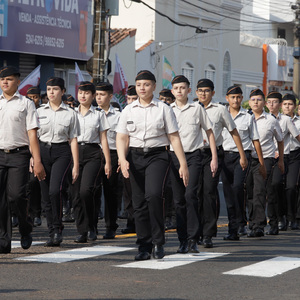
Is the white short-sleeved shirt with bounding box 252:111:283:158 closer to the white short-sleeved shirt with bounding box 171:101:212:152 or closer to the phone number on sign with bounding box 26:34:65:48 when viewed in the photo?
the white short-sleeved shirt with bounding box 171:101:212:152

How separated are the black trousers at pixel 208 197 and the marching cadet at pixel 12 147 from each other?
88.4 inches

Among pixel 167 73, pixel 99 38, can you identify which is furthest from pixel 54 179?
pixel 167 73

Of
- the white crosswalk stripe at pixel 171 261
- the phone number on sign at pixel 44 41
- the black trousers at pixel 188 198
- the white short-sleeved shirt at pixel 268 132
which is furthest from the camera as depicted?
the phone number on sign at pixel 44 41

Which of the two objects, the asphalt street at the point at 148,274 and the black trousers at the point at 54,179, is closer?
the asphalt street at the point at 148,274

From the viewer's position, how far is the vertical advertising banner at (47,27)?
2708 centimetres

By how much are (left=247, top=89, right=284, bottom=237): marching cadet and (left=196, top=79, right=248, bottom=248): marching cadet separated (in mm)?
1449

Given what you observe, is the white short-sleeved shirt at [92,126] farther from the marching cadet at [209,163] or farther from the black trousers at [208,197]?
the black trousers at [208,197]

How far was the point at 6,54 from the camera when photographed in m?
27.9

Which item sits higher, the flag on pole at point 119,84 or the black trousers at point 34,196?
the flag on pole at point 119,84

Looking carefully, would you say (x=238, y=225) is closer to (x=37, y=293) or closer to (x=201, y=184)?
(x=201, y=184)

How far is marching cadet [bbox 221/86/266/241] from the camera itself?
13.0 meters

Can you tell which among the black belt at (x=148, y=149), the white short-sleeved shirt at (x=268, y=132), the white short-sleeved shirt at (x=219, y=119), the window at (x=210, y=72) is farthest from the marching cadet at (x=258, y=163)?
the window at (x=210, y=72)

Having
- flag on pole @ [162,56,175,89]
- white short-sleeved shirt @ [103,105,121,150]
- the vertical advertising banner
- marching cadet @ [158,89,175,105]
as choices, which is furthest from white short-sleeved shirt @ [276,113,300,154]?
flag on pole @ [162,56,175,89]

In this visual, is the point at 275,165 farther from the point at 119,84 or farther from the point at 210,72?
the point at 210,72
